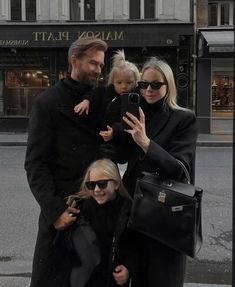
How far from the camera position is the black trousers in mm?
2648

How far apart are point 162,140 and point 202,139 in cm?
1508

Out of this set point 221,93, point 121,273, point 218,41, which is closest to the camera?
point 121,273

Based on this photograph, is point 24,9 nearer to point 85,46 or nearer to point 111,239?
point 85,46

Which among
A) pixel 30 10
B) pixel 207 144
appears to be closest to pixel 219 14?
pixel 207 144

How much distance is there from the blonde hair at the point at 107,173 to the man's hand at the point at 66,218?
99mm

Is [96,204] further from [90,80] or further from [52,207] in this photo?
[90,80]

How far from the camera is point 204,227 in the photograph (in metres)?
6.89

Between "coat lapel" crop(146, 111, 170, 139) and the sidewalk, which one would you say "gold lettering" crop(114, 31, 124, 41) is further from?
"coat lapel" crop(146, 111, 170, 139)

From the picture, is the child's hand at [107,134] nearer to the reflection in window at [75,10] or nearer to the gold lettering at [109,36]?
the gold lettering at [109,36]

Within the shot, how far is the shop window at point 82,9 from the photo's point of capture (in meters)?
19.6

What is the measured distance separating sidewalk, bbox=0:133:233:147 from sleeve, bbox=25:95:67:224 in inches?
546

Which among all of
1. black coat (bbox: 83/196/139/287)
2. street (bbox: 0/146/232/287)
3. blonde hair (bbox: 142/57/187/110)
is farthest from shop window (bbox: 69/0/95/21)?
black coat (bbox: 83/196/139/287)

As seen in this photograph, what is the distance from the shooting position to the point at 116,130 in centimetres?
268

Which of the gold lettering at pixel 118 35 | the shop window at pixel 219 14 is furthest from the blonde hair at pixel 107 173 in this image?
the shop window at pixel 219 14
